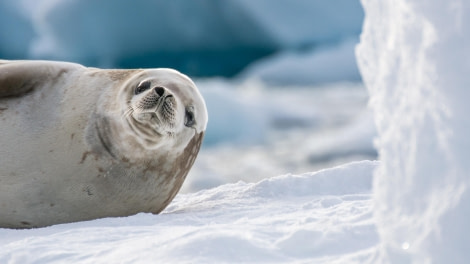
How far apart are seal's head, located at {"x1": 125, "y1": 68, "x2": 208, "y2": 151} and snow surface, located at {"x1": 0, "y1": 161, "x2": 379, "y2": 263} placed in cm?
35

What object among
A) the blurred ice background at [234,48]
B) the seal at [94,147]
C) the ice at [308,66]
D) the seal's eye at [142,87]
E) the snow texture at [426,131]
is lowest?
the snow texture at [426,131]

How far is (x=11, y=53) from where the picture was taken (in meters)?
24.9

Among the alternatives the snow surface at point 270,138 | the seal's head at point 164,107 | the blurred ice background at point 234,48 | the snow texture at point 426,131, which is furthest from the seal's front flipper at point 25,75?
the blurred ice background at point 234,48

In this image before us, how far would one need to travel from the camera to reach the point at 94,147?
10.6 feet

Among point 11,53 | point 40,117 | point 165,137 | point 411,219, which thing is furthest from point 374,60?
point 11,53

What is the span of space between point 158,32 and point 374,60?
70.6 ft

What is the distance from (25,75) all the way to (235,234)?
5.67ft

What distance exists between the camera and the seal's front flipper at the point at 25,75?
3.42 m

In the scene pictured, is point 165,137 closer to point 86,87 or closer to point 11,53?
point 86,87

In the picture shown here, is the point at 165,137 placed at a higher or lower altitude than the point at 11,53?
lower

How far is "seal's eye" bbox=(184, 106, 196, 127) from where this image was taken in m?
3.35

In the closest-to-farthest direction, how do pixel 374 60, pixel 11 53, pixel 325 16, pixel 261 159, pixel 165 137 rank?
pixel 374 60 < pixel 165 137 < pixel 261 159 < pixel 325 16 < pixel 11 53

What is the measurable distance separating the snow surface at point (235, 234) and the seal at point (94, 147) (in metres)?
0.19

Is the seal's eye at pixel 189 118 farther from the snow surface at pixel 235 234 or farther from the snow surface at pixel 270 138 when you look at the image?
the snow surface at pixel 270 138
